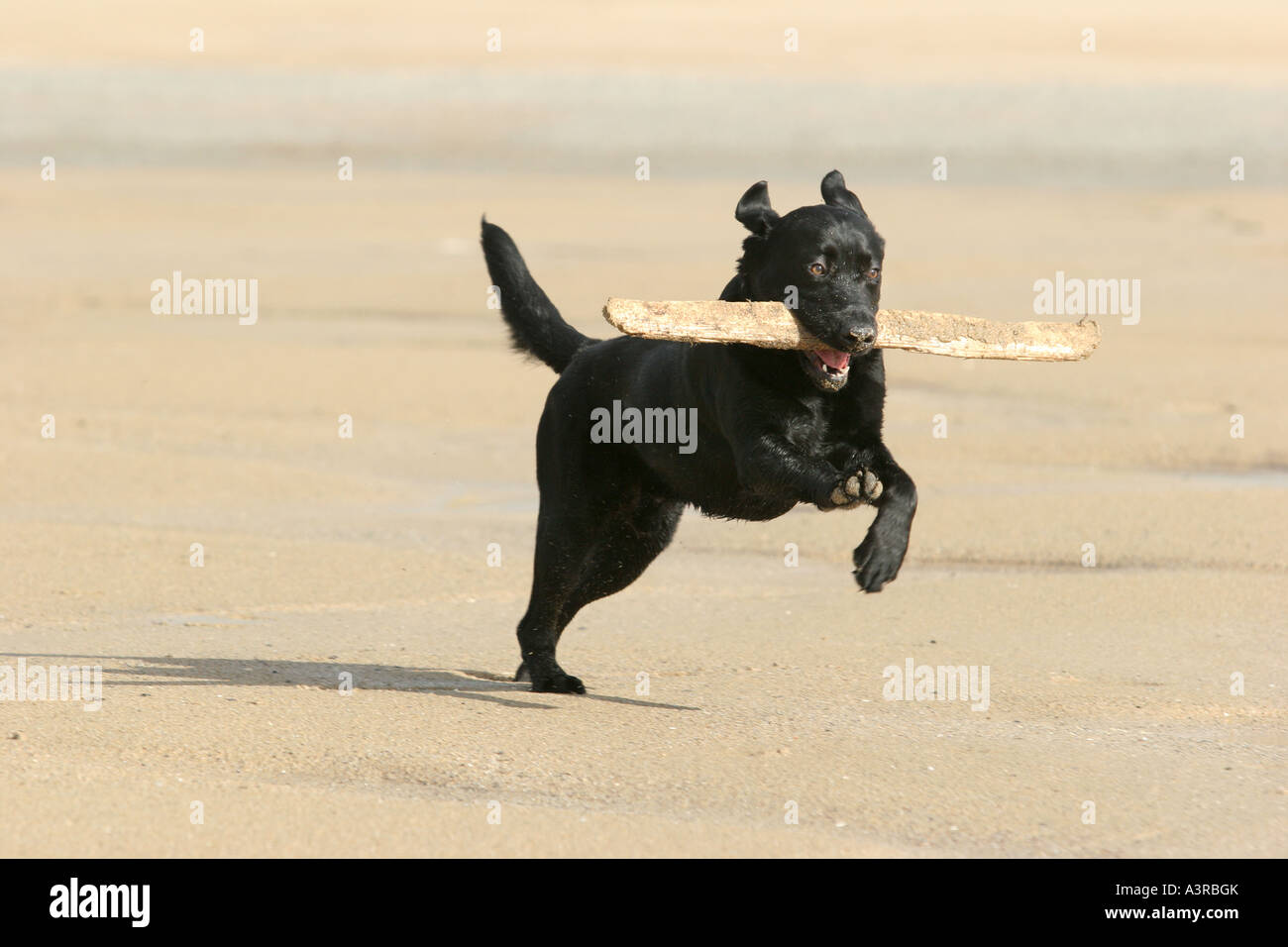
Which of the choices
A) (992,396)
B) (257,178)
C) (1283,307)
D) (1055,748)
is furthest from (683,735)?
(257,178)

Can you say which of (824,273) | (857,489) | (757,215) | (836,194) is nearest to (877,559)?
(857,489)

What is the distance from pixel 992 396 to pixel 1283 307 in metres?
6.74

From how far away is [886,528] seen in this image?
5.36 m

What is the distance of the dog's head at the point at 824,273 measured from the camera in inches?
211

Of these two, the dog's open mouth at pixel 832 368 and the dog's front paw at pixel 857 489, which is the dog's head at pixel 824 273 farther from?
the dog's front paw at pixel 857 489

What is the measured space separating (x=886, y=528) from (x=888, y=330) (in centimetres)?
64

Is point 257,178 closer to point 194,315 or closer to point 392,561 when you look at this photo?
point 194,315

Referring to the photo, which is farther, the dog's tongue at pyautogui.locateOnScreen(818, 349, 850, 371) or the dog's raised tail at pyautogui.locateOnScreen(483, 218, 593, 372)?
the dog's raised tail at pyautogui.locateOnScreen(483, 218, 593, 372)

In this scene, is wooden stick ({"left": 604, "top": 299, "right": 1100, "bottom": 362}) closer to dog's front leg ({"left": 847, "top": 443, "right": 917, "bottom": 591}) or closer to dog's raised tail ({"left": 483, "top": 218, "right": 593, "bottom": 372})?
dog's front leg ({"left": 847, "top": 443, "right": 917, "bottom": 591})

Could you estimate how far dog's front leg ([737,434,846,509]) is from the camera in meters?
5.42

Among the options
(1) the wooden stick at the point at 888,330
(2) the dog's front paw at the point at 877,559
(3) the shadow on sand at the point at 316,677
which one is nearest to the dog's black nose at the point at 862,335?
(1) the wooden stick at the point at 888,330

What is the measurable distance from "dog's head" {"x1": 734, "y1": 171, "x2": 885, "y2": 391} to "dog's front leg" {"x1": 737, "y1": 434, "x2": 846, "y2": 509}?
8.8 inches

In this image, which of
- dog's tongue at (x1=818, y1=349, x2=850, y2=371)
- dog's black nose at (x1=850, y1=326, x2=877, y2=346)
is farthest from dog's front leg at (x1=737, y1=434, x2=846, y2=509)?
dog's black nose at (x1=850, y1=326, x2=877, y2=346)

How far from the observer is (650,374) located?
6.09m
